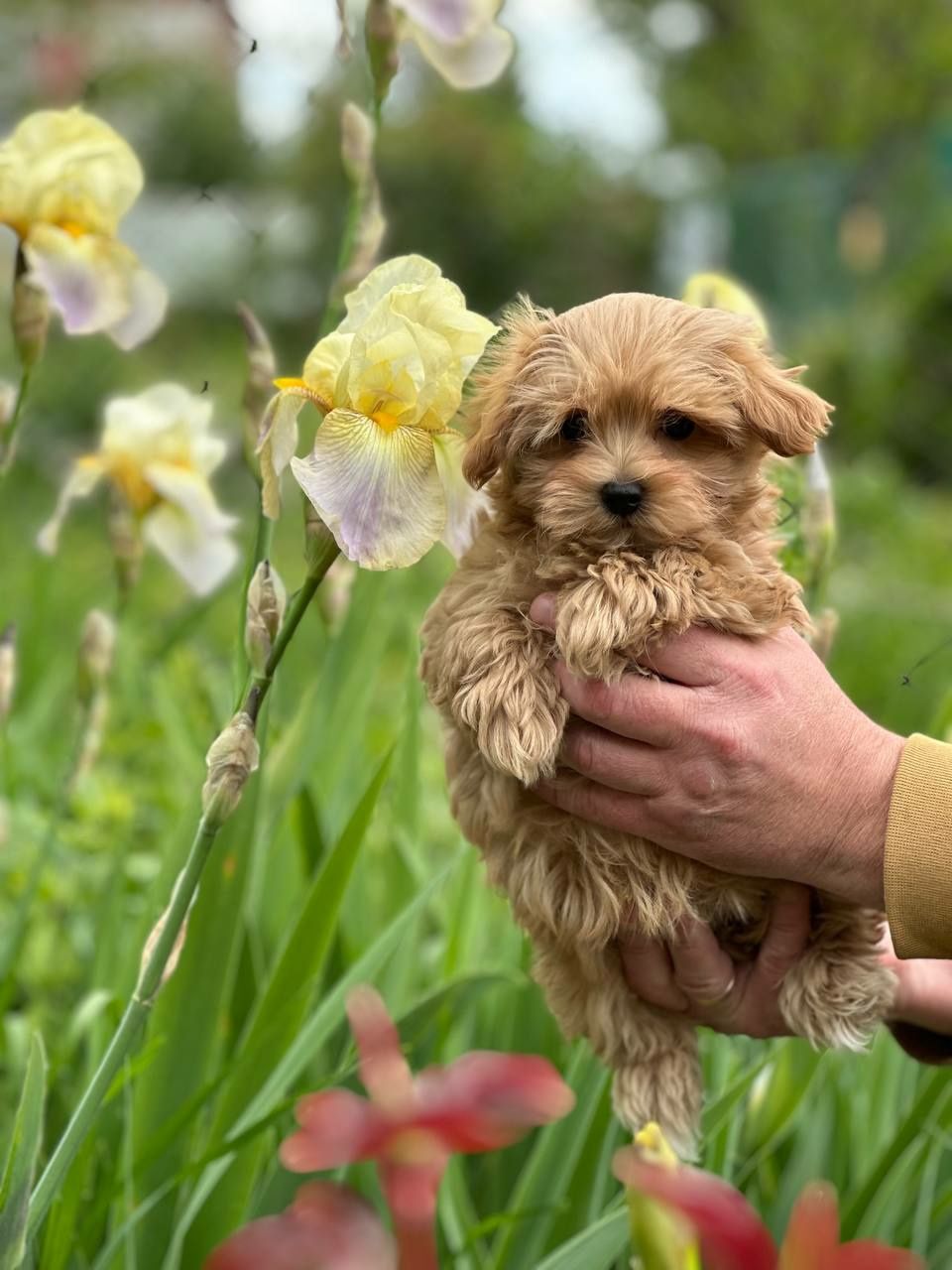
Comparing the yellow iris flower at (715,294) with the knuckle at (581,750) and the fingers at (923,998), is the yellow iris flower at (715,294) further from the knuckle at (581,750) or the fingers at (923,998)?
the fingers at (923,998)

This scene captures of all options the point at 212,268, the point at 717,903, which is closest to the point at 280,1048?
the point at 717,903

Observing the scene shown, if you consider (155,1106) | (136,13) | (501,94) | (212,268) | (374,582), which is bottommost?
(155,1106)

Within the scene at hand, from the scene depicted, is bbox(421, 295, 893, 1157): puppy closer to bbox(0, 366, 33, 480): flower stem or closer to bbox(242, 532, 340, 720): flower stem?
bbox(242, 532, 340, 720): flower stem

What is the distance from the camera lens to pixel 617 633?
932 mm

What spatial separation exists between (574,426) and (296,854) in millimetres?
932

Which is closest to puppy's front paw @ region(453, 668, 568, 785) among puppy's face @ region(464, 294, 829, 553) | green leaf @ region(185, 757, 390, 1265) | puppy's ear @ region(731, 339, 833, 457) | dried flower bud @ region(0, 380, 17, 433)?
puppy's face @ region(464, 294, 829, 553)

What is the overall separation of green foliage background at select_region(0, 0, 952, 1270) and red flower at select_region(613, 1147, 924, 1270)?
64 centimetres

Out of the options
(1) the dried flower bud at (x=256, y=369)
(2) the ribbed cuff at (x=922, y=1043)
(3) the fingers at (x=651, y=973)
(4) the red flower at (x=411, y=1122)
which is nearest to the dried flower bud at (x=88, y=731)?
(1) the dried flower bud at (x=256, y=369)

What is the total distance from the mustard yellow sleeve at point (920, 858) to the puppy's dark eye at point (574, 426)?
37 centimetres

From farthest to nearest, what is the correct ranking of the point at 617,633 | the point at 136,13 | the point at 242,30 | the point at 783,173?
the point at 783,173 → the point at 136,13 → the point at 242,30 → the point at 617,633

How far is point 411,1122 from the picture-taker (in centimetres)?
39

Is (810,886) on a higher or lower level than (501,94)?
lower

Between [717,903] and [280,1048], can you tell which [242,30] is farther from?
[280,1048]

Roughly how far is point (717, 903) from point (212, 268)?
7126 mm
